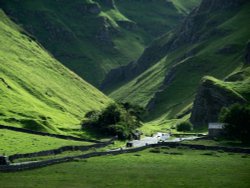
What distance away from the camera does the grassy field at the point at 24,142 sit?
361ft

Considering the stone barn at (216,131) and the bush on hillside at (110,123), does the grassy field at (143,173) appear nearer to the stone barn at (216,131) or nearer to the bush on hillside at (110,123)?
the stone barn at (216,131)

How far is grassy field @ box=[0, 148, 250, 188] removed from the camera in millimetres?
80250

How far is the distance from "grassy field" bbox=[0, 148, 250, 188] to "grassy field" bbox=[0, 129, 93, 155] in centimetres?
1281

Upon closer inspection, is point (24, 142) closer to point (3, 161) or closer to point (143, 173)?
point (3, 161)

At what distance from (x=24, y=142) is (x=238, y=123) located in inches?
2010

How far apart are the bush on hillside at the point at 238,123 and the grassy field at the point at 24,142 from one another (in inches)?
1517

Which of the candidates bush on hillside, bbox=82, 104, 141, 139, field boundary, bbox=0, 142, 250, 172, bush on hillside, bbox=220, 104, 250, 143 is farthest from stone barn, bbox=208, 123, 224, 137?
bush on hillside, bbox=82, 104, 141, 139

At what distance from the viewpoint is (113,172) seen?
91062 mm

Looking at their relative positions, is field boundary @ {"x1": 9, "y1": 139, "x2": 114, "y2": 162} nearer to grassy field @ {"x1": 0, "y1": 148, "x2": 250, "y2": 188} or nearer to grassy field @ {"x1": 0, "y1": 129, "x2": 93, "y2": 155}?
grassy field @ {"x1": 0, "y1": 129, "x2": 93, "y2": 155}

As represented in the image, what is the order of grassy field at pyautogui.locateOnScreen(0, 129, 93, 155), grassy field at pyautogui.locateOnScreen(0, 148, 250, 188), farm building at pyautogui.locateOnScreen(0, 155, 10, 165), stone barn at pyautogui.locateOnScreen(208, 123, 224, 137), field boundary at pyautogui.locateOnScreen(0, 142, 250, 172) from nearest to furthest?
1. grassy field at pyautogui.locateOnScreen(0, 148, 250, 188)
2. field boundary at pyautogui.locateOnScreen(0, 142, 250, 172)
3. farm building at pyautogui.locateOnScreen(0, 155, 10, 165)
4. grassy field at pyautogui.locateOnScreen(0, 129, 93, 155)
5. stone barn at pyautogui.locateOnScreen(208, 123, 224, 137)

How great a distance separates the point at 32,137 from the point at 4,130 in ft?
24.8

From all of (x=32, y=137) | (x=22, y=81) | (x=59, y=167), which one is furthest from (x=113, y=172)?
(x=22, y=81)

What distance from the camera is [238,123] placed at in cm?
13912

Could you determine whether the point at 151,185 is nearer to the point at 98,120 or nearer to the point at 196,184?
the point at 196,184
